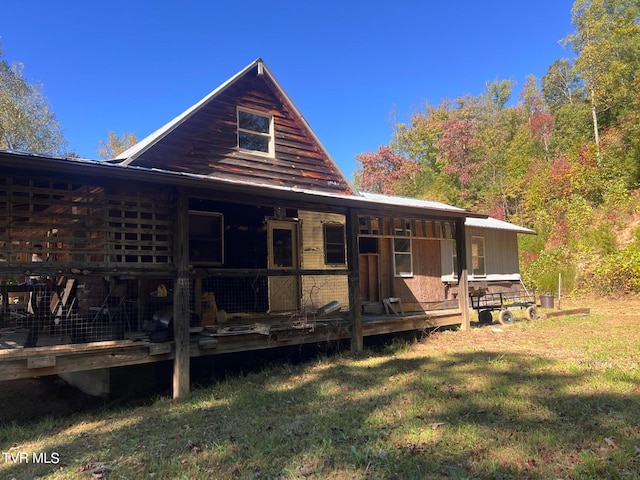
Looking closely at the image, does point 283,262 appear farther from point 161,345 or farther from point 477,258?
point 477,258

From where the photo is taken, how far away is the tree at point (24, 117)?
87.7 feet

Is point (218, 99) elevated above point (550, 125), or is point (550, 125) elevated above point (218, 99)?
point (550, 125)

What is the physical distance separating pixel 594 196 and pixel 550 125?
46.6 feet

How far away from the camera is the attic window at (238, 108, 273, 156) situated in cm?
1110

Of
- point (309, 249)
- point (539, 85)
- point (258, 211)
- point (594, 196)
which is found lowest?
point (309, 249)

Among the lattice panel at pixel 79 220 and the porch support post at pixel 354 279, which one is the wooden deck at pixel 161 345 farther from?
the lattice panel at pixel 79 220

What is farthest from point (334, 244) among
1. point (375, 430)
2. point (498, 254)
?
point (498, 254)

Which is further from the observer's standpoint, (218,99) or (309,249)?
(309,249)

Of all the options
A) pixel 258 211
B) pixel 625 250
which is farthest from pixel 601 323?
pixel 258 211

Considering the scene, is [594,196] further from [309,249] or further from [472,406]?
[472,406]

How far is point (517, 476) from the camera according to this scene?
370 centimetres

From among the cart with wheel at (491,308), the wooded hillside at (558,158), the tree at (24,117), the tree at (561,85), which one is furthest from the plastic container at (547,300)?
the tree at (24,117)

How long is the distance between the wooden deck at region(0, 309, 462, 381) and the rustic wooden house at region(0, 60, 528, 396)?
0.02 metres

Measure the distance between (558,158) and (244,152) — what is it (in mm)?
26447
